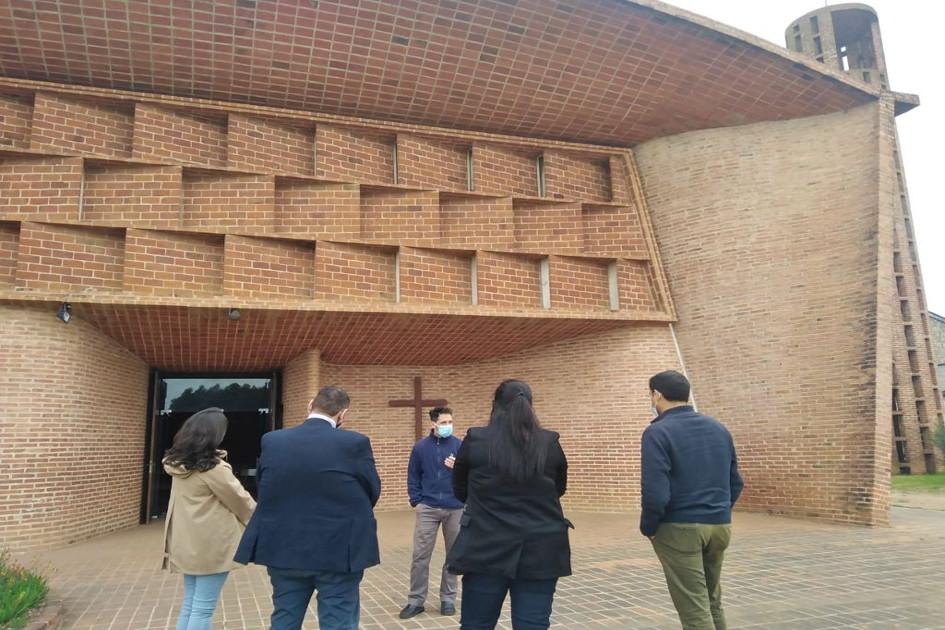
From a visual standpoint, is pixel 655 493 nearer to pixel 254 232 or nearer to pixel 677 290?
pixel 254 232

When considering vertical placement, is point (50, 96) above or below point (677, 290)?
above

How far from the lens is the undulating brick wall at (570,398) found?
38.3 feet

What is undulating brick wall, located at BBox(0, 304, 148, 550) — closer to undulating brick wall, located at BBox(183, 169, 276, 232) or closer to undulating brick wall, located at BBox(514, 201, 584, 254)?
undulating brick wall, located at BBox(183, 169, 276, 232)

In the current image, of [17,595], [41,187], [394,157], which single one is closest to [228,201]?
[41,187]

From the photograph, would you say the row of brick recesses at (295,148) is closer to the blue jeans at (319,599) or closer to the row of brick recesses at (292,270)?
the row of brick recesses at (292,270)

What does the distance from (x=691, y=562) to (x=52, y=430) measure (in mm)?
8731

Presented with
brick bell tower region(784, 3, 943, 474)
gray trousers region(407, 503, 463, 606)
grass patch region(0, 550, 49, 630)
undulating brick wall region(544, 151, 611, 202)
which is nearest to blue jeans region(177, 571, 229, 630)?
grass patch region(0, 550, 49, 630)

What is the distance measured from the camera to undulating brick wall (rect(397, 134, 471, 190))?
1142 centimetres

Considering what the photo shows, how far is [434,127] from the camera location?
11711 mm

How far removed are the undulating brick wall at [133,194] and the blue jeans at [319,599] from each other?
787 cm

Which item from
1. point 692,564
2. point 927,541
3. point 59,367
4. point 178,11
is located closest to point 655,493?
point 692,564

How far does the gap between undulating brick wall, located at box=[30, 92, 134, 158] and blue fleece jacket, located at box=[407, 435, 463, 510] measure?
24.6ft

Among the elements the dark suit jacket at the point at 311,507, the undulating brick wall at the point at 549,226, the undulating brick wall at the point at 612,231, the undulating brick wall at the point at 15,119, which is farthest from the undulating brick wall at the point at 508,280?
the dark suit jacket at the point at 311,507

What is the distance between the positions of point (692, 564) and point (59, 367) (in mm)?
8870
